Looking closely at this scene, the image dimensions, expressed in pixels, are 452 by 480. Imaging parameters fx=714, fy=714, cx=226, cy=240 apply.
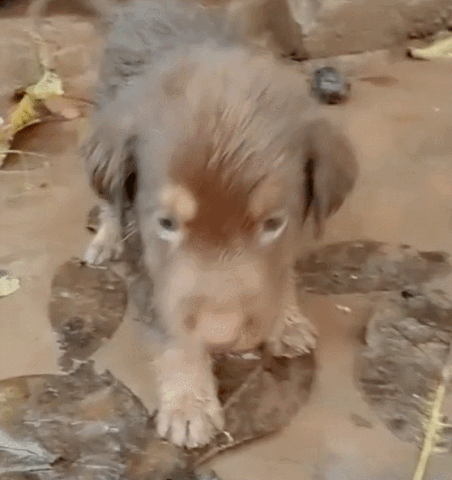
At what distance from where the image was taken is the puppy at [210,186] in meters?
1.72

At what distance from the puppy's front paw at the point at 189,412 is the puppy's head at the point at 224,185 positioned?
0.26 metres

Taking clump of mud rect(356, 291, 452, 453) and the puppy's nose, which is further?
clump of mud rect(356, 291, 452, 453)

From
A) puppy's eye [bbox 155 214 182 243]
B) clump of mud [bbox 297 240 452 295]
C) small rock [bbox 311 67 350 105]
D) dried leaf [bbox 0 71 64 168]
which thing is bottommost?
clump of mud [bbox 297 240 452 295]

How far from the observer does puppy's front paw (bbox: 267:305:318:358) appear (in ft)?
7.62

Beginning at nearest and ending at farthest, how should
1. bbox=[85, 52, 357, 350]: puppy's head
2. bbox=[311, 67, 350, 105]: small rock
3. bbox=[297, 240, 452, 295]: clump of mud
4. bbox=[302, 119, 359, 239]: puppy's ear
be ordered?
bbox=[85, 52, 357, 350]: puppy's head < bbox=[302, 119, 359, 239]: puppy's ear < bbox=[297, 240, 452, 295]: clump of mud < bbox=[311, 67, 350, 105]: small rock

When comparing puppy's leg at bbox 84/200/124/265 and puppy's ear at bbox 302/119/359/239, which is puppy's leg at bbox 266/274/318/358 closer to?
puppy's ear at bbox 302/119/359/239

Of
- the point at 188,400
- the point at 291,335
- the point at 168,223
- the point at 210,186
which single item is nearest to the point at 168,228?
the point at 168,223

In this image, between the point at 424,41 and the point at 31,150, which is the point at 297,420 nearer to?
the point at 31,150

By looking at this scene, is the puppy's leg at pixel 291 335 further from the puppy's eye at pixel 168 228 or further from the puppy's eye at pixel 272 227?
the puppy's eye at pixel 168 228

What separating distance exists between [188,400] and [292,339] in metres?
0.43

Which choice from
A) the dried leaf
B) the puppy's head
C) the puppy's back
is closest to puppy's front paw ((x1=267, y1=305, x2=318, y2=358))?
the puppy's head

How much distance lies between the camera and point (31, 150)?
3189 millimetres

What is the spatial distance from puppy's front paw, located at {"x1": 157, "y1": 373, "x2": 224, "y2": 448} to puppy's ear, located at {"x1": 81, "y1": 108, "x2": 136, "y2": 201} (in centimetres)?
58

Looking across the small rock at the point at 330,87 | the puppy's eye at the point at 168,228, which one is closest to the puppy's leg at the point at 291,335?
the puppy's eye at the point at 168,228
